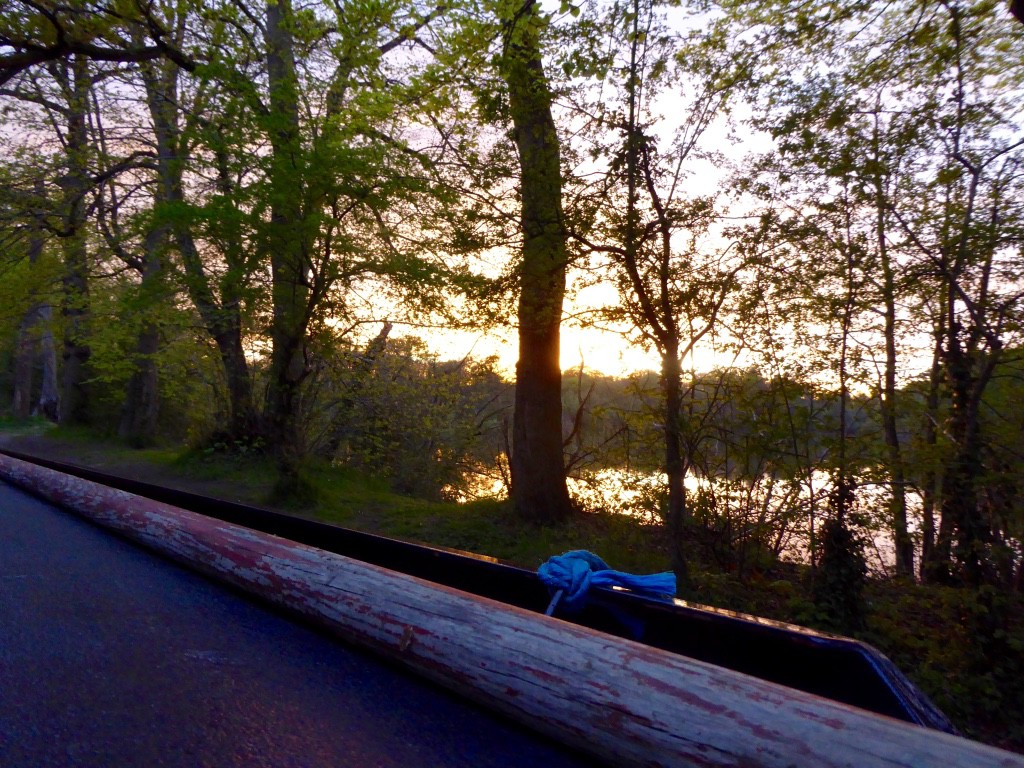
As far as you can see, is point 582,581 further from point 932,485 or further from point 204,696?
point 932,485

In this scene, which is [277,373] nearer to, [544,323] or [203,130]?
[203,130]

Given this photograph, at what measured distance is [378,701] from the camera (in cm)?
310

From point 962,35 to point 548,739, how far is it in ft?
22.9

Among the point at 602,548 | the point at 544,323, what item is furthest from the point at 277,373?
the point at 602,548

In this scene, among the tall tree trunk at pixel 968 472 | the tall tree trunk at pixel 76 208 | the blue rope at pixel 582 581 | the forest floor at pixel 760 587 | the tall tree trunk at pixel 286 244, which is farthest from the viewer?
the tall tree trunk at pixel 76 208

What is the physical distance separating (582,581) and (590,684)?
1290 mm

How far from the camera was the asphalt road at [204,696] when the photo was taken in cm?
256

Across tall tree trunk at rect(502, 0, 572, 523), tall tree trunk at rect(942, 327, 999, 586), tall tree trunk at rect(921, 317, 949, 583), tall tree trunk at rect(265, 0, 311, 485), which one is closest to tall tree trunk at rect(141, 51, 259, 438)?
tall tree trunk at rect(265, 0, 311, 485)

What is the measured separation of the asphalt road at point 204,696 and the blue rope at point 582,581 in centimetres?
92

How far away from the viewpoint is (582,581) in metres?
3.92

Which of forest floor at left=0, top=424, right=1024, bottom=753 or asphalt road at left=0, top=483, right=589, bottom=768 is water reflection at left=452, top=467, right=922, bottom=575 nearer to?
forest floor at left=0, top=424, right=1024, bottom=753

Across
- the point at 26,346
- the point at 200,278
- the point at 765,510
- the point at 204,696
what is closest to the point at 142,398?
the point at 200,278

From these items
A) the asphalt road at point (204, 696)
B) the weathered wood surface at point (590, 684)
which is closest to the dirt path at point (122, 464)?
the asphalt road at point (204, 696)

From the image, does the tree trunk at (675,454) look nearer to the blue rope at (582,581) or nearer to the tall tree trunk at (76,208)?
the blue rope at (582,581)
